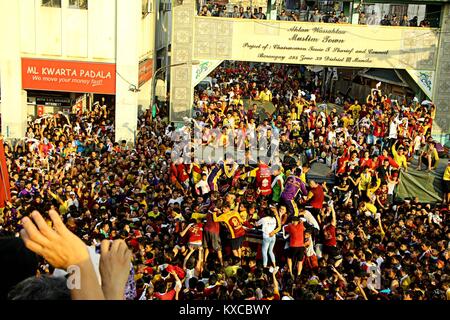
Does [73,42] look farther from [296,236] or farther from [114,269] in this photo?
[114,269]

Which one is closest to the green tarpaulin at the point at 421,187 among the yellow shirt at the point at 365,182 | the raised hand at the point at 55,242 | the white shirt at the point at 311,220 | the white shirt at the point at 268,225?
the yellow shirt at the point at 365,182

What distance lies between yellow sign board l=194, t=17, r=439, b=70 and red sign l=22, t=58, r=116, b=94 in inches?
168

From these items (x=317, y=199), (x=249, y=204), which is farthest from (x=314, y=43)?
(x=249, y=204)

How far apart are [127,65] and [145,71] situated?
10.7ft

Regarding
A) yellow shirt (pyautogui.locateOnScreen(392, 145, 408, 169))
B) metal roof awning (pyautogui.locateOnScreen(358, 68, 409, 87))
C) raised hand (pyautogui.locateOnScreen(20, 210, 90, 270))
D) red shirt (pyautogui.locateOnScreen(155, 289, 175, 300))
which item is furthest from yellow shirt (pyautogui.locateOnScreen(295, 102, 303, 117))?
raised hand (pyautogui.locateOnScreen(20, 210, 90, 270))

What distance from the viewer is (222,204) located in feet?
36.6

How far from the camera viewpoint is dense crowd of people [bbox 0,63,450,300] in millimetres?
9297

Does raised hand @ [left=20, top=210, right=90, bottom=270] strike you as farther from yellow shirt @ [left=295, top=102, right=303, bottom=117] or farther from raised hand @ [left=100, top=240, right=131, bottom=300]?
yellow shirt @ [left=295, top=102, right=303, bottom=117]

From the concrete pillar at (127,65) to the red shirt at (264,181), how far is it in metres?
8.68

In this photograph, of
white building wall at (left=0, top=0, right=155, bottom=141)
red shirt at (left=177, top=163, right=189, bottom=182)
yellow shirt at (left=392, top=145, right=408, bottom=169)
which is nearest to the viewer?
red shirt at (left=177, top=163, right=189, bottom=182)

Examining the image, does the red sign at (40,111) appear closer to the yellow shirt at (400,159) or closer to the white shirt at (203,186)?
the white shirt at (203,186)

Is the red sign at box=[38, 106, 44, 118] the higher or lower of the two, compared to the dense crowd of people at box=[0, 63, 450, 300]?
higher

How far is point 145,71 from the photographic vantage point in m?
24.2
